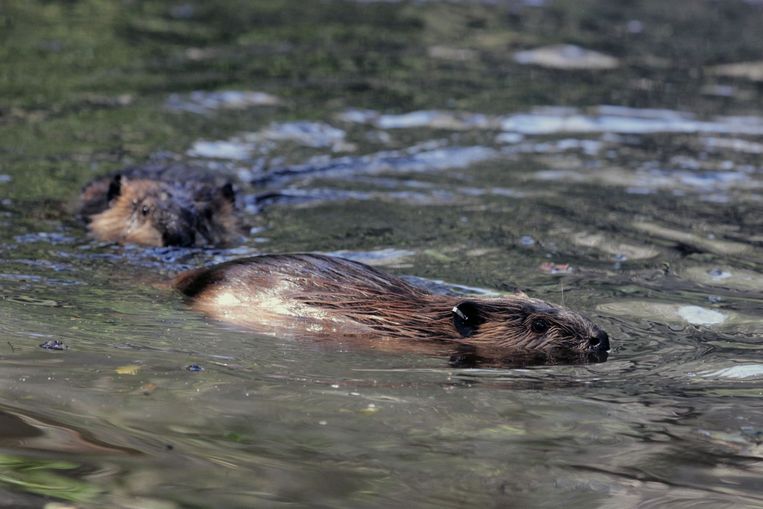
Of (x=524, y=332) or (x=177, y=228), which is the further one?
(x=177, y=228)

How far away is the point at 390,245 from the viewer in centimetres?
640

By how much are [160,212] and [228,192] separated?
79 centimetres

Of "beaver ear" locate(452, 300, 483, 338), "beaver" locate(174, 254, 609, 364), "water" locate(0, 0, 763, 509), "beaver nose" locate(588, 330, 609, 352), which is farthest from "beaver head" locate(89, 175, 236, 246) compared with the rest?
"beaver nose" locate(588, 330, 609, 352)

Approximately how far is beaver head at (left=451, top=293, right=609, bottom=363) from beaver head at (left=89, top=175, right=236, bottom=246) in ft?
6.85

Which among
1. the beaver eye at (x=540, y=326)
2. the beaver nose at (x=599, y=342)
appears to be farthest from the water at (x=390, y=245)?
the beaver eye at (x=540, y=326)

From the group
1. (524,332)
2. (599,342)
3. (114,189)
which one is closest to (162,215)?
(114,189)

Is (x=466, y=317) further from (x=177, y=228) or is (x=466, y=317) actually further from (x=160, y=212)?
(x=160, y=212)

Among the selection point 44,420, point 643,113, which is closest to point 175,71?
point 643,113

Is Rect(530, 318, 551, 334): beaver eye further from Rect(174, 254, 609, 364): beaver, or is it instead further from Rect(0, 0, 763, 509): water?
Rect(0, 0, 763, 509): water

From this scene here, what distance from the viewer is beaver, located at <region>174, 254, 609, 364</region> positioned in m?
4.72

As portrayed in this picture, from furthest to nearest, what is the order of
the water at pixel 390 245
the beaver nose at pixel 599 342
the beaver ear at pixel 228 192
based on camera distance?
the beaver ear at pixel 228 192, the beaver nose at pixel 599 342, the water at pixel 390 245

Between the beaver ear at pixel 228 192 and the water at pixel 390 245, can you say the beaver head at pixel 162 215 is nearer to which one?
the beaver ear at pixel 228 192

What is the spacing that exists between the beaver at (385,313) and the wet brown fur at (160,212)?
1.33 metres

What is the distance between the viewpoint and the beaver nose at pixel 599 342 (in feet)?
15.2
